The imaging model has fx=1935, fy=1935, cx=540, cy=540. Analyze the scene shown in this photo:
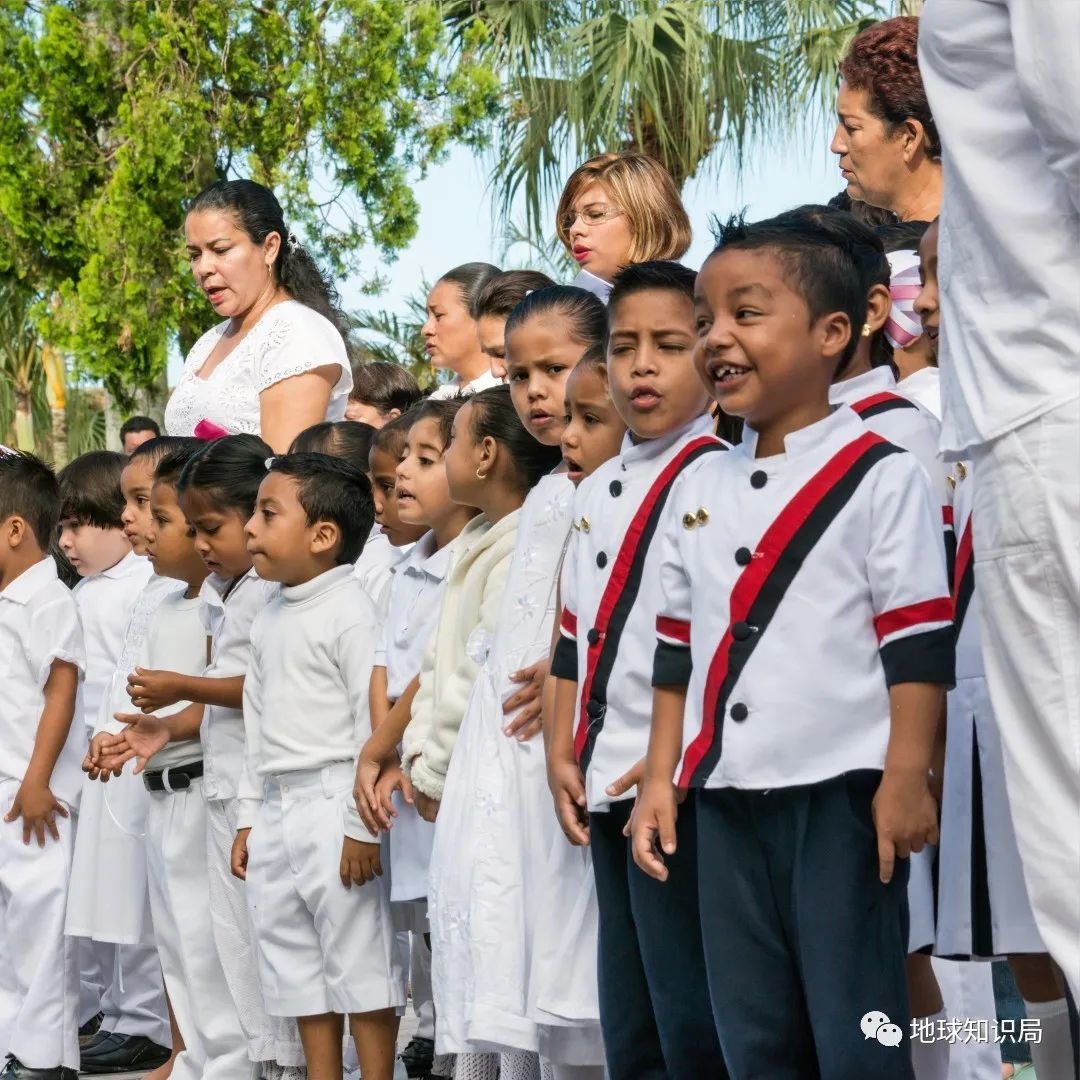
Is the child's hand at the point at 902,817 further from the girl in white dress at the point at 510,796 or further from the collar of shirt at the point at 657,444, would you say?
the girl in white dress at the point at 510,796

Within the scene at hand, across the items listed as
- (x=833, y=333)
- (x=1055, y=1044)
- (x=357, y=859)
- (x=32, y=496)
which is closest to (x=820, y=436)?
(x=833, y=333)

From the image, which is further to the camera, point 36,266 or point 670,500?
point 36,266

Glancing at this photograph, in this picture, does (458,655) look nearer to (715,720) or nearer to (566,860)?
(566,860)

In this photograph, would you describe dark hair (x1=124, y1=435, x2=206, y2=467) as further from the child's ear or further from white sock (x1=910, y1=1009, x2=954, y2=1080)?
white sock (x1=910, y1=1009, x2=954, y2=1080)

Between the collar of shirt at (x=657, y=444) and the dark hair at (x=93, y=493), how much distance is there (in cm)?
369

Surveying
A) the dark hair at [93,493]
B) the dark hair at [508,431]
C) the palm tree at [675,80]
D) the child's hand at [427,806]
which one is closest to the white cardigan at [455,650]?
the child's hand at [427,806]

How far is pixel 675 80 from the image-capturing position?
55.1 ft

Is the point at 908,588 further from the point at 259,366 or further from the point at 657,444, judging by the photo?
the point at 259,366

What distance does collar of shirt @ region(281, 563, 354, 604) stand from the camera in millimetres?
5020

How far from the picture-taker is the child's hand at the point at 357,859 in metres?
4.70

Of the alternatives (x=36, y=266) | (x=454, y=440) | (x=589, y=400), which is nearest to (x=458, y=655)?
(x=454, y=440)

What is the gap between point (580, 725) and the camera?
3662 millimetres

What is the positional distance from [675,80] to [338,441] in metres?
11.8

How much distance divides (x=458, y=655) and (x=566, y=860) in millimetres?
751
